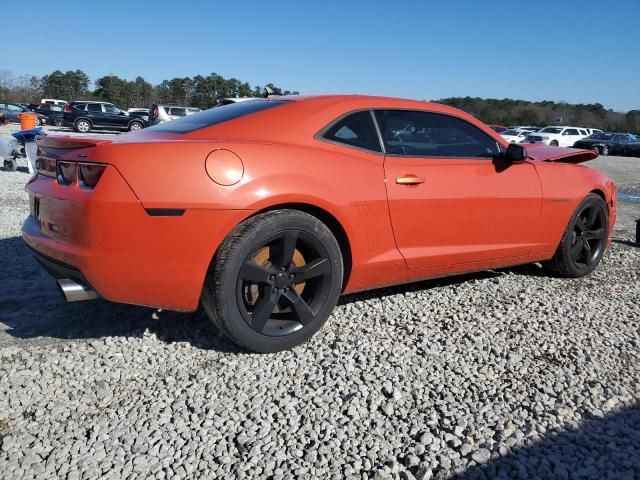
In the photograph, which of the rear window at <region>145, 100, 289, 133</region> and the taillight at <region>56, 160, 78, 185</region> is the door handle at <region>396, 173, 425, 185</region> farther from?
the taillight at <region>56, 160, 78, 185</region>

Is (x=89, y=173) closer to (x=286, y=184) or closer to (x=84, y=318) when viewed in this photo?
(x=286, y=184)

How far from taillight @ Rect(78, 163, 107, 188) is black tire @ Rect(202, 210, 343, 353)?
0.67 metres

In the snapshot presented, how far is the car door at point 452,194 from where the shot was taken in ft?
10.7

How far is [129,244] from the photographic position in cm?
247

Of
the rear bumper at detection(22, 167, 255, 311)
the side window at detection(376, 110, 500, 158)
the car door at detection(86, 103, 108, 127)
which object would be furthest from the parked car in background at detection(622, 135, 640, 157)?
the rear bumper at detection(22, 167, 255, 311)

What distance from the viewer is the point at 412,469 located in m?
1.99

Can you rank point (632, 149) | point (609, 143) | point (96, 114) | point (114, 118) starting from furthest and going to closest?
1. point (609, 143)
2. point (632, 149)
3. point (114, 118)
4. point (96, 114)

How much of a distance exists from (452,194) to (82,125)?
27827 mm

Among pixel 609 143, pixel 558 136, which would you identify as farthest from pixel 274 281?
pixel 609 143

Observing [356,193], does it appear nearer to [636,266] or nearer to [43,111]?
[636,266]

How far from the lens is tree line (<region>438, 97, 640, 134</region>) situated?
59750 mm

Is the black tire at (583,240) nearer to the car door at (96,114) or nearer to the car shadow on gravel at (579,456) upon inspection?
the car shadow on gravel at (579,456)

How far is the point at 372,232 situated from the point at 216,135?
1036 mm

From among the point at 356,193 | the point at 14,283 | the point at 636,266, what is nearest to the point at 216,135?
the point at 356,193
